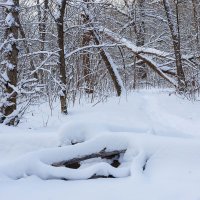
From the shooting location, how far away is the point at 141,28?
1777 centimetres

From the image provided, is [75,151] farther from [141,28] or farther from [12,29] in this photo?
[141,28]

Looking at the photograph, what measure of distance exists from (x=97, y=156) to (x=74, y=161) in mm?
262

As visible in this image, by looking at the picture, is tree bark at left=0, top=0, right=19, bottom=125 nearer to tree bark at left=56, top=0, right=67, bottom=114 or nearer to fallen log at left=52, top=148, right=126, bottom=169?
tree bark at left=56, top=0, right=67, bottom=114

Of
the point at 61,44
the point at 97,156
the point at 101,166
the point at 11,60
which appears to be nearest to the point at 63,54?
the point at 61,44

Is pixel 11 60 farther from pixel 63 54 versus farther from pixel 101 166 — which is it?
pixel 101 166

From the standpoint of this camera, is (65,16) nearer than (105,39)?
Yes

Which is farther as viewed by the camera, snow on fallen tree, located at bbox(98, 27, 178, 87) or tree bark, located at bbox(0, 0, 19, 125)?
snow on fallen tree, located at bbox(98, 27, 178, 87)

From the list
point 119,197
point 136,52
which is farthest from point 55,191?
point 136,52

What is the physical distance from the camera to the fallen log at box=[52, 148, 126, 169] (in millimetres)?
4047

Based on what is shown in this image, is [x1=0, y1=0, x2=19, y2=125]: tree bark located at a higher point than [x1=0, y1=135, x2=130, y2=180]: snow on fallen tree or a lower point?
higher

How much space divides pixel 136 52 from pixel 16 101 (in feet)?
21.6

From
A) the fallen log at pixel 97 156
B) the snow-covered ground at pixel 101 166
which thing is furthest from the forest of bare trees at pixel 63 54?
the fallen log at pixel 97 156

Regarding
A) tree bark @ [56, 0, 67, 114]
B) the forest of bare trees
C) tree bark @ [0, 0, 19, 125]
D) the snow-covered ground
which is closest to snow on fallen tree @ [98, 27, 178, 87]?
the forest of bare trees

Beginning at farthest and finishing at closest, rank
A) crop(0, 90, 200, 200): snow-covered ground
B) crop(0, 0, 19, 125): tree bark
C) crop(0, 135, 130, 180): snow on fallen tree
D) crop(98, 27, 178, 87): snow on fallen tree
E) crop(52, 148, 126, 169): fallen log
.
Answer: crop(98, 27, 178, 87): snow on fallen tree → crop(0, 0, 19, 125): tree bark → crop(52, 148, 126, 169): fallen log → crop(0, 135, 130, 180): snow on fallen tree → crop(0, 90, 200, 200): snow-covered ground
